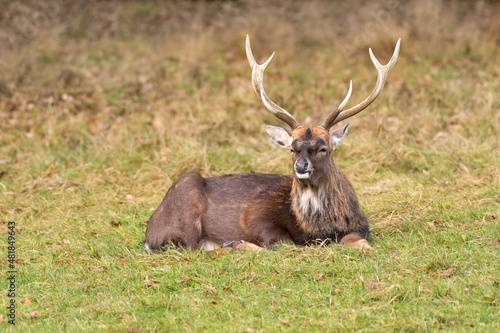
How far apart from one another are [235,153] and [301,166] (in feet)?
12.4

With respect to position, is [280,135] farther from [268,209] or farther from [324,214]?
[324,214]

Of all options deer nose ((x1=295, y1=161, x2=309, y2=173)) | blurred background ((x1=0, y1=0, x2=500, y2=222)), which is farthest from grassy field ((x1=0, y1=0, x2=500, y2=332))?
deer nose ((x1=295, y1=161, x2=309, y2=173))

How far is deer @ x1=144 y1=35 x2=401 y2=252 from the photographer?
289 inches

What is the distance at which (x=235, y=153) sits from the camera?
1071cm

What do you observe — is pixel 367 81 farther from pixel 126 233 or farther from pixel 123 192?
pixel 126 233

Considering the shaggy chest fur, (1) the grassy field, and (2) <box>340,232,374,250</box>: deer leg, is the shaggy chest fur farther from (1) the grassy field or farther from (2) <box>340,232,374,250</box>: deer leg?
(1) the grassy field

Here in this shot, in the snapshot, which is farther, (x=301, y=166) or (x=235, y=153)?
(x=235, y=153)

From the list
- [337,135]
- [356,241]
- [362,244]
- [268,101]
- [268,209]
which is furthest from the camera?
[268,101]

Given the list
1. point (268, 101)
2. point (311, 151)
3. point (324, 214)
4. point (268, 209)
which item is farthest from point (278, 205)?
point (268, 101)

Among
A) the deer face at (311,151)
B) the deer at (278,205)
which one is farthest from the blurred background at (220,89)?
the deer face at (311,151)

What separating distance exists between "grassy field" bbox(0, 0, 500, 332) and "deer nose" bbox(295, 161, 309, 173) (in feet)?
2.55

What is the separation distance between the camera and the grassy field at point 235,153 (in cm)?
578

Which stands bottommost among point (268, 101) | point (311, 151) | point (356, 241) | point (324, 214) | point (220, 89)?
point (356, 241)

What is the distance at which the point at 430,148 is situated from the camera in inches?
414
